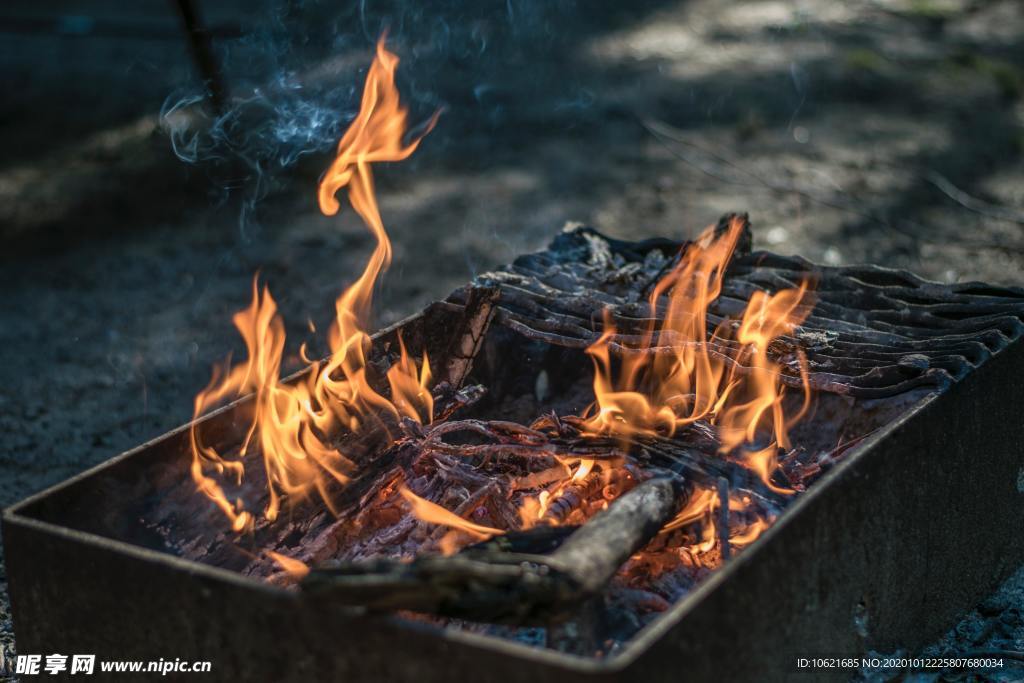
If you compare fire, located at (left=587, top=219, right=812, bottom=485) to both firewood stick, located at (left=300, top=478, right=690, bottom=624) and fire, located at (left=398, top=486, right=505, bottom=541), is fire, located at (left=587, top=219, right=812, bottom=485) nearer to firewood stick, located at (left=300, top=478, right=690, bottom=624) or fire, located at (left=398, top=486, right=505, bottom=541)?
fire, located at (left=398, top=486, right=505, bottom=541)

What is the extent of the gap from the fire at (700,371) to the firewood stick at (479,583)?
92 cm

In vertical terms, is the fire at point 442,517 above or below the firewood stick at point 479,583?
below

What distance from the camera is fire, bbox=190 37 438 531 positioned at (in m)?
3.08

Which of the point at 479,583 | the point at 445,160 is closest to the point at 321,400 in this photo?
the point at 479,583

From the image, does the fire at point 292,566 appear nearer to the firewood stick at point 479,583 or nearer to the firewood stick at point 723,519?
the firewood stick at point 479,583

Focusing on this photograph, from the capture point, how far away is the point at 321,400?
10.8 feet

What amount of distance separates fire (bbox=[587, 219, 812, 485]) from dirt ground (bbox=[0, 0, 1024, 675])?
6.23 feet

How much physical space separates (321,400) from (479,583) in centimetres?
127

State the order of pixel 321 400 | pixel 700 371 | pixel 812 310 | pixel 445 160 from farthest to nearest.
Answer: pixel 445 160, pixel 812 310, pixel 700 371, pixel 321 400

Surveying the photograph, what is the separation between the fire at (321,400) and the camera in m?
3.08

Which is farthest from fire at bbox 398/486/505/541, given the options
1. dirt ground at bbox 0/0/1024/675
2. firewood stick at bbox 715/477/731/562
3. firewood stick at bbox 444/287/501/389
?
dirt ground at bbox 0/0/1024/675

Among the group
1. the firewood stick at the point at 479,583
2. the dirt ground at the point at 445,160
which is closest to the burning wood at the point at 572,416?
the firewood stick at the point at 479,583

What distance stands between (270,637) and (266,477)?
91 centimetres

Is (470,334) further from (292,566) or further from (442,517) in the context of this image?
(292,566)
